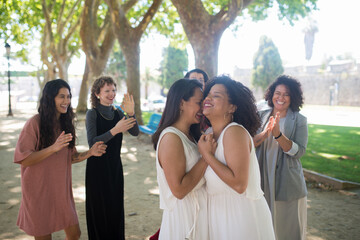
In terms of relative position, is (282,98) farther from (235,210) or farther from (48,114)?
(48,114)

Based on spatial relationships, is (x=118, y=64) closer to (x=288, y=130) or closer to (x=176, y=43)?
(x=176, y=43)

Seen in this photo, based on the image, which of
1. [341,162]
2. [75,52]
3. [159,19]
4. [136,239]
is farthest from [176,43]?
[136,239]

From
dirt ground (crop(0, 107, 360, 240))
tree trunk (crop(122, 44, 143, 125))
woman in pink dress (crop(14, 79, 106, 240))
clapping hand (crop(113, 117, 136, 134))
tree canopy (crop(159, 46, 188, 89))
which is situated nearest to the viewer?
woman in pink dress (crop(14, 79, 106, 240))

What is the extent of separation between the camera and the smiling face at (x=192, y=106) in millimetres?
2561

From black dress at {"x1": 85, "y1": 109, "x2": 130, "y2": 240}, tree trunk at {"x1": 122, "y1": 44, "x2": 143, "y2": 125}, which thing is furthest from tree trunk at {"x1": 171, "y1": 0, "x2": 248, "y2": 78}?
black dress at {"x1": 85, "y1": 109, "x2": 130, "y2": 240}

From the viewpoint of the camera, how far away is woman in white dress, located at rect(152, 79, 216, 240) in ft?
7.52

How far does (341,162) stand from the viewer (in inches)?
347

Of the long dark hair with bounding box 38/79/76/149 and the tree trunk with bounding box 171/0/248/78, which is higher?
the tree trunk with bounding box 171/0/248/78

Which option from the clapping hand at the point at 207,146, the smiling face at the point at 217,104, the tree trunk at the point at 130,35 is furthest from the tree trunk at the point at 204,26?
the clapping hand at the point at 207,146

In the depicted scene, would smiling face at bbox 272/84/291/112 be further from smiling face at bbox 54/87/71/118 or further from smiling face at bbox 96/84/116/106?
smiling face at bbox 54/87/71/118

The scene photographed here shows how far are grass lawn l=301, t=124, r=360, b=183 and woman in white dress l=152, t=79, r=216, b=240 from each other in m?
5.99

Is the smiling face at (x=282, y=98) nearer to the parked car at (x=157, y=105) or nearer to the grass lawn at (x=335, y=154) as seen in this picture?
the grass lawn at (x=335, y=154)

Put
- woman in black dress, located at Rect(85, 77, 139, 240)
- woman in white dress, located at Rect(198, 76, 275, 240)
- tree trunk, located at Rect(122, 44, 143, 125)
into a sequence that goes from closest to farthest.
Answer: woman in white dress, located at Rect(198, 76, 275, 240)
woman in black dress, located at Rect(85, 77, 139, 240)
tree trunk, located at Rect(122, 44, 143, 125)

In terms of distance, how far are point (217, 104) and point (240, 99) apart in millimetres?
211
